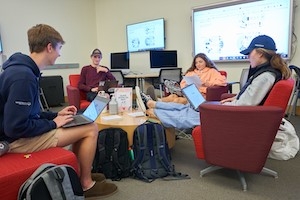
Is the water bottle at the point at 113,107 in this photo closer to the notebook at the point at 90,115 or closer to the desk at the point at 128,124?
the desk at the point at 128,124

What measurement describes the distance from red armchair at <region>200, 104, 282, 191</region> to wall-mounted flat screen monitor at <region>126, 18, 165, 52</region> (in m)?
4.15

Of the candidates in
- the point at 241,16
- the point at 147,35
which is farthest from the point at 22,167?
the point at 147,35

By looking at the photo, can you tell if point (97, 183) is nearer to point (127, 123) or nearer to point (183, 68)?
point (127, 123)

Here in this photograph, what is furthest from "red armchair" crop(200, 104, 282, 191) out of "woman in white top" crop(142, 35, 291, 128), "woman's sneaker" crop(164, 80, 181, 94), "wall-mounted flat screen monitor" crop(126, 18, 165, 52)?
"wall-mounted flat screen monitor" crop(126, 18, 165, 52)

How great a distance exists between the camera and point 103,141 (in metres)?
2.26

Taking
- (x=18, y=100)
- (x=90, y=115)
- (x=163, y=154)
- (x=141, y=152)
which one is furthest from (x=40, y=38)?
(x=163, y=154)

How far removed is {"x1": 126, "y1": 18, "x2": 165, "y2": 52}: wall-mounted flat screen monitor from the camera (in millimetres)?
5840

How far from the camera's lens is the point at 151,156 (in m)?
2.24

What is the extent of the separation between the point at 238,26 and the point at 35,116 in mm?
3924

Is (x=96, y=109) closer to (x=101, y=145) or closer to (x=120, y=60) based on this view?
(x=101, y=145)

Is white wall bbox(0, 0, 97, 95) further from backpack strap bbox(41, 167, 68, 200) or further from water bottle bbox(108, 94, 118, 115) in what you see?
backpack strap bbox(41, 167, 68, 200)

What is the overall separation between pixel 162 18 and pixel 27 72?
15.1 feet

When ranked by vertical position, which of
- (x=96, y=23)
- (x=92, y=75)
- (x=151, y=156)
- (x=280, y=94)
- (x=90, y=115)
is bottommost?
(x=151, y=156)

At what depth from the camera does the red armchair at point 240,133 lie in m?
1.78
